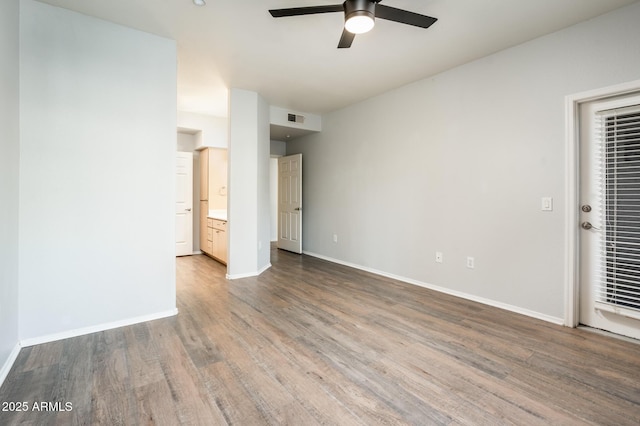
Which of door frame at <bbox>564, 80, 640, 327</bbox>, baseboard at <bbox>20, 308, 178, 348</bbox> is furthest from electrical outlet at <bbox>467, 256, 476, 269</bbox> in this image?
baseboard at <bbox>20, 308, 178, 348</bbox>

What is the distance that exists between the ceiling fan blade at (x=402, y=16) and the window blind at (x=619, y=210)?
1868 mm

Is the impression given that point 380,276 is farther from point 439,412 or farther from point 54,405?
point 54,405

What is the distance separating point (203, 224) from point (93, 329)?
379 cm

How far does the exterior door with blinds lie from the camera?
97.3 inches

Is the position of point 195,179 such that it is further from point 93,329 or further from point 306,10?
point 306,10

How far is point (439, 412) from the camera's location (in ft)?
5.34

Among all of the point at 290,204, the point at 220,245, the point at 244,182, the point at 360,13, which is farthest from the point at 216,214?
the point at 360,13

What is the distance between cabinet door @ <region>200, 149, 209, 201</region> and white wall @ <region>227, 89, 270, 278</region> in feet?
6.61

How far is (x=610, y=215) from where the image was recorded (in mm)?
2607

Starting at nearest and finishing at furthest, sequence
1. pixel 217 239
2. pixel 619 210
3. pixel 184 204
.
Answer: pixel 619 210
pixel 217 239
pixel 184 204

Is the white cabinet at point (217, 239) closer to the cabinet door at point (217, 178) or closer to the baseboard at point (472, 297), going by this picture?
the cabinet door at point (217, 178)

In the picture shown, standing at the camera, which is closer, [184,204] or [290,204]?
[184,204]

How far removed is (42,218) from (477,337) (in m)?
3.73

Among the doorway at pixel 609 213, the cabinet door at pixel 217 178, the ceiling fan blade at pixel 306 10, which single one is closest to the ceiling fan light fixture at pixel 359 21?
the ceiling fan blade at pixel 306 10
